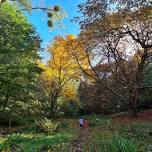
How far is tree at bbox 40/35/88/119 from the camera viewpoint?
4516cm

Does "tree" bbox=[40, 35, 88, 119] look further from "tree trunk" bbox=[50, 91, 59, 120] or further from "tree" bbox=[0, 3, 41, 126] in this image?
"tree" bbox=[0, 3, 41, 126]

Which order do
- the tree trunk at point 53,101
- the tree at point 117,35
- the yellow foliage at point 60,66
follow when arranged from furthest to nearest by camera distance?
the tree trunk at point 53,101, the yellow foliage at point 60,66, the tree at point 117,35

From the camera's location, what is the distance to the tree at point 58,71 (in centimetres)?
4516

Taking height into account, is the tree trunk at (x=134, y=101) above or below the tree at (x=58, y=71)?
below

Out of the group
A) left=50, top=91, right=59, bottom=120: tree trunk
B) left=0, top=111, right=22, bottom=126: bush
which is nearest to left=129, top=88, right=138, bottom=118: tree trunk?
left=0, top=111, right=22, bottom=126: bush

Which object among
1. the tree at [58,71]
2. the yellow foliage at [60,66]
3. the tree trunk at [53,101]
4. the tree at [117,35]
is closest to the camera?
the tree at [117,35]

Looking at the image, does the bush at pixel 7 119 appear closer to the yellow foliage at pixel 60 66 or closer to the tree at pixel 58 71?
the yellow foliage at pixel 60 66

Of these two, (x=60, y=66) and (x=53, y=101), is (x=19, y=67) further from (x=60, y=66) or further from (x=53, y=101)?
(x=53, y=101)

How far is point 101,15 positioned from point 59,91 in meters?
21.8

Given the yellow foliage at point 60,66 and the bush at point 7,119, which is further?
the yellow foliage at point 60,66

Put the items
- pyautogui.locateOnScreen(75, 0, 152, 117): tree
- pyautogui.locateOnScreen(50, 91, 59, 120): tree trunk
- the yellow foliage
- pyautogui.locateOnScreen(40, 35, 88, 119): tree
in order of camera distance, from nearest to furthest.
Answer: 1. pyautogui.locateOnScreen(75, 0, 152, 117): tree
2. the yellow foliage
3. pyautogui.locateOnScreen(40, 35, 88, 119): tree
4. pyautogui.locateOnScreen(50, 91, 59, 120): tree trunk

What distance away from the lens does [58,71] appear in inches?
1855

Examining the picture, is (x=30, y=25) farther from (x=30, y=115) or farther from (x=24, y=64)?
(x=30, y=115)

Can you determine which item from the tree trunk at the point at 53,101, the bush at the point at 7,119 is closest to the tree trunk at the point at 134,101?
the bush at the point at 7,119
